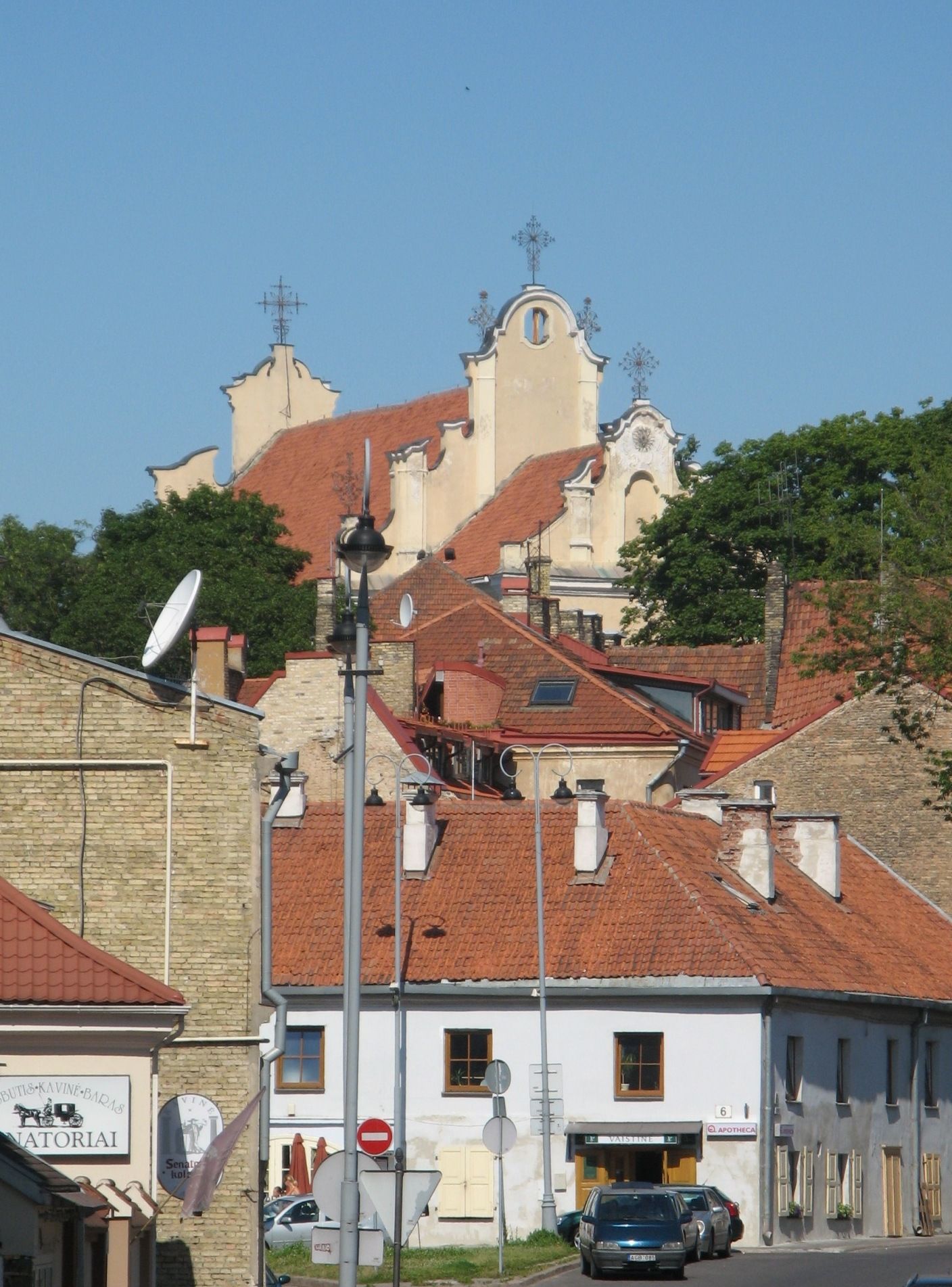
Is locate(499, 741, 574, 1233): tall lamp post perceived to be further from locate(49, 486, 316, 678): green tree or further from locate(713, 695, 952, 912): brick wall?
locate(49, 486, 316, 678): green tree

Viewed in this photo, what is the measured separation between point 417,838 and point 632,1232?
15.2 metres

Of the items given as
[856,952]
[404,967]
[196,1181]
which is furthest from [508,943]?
[196,1181]

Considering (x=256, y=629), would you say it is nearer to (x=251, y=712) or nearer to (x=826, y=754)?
(x=826, y=754)

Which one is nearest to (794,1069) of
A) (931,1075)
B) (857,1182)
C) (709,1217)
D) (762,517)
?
(857,1182)

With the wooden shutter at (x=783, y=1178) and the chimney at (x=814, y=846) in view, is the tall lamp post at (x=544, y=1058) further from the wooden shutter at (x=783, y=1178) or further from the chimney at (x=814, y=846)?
the chimney at (x=814, y=846)

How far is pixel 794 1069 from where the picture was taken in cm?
4566

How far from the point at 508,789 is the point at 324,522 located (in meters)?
43.9

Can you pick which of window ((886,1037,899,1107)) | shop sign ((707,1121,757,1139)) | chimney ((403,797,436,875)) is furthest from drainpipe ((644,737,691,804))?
shop sign ((707,1121,757,1139))

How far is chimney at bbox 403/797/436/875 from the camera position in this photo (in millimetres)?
48312

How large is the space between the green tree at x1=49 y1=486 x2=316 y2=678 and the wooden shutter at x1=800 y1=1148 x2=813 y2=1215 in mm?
34557

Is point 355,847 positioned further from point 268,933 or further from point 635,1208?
point 635,1208

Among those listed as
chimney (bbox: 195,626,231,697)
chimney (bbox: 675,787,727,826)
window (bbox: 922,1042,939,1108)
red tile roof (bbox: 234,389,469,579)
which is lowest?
→ window (bbox: 922,1042,939,1108)

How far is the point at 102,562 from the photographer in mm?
87375

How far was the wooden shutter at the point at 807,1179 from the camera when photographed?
1750 inches
